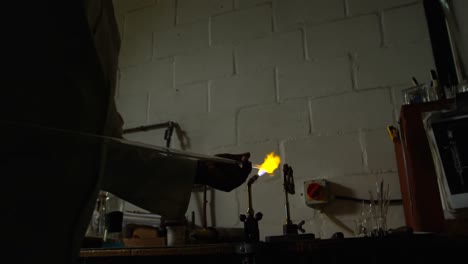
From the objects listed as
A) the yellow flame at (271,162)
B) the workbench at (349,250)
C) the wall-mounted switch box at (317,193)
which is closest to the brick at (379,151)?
the wall-mounted switch box at (317,193)

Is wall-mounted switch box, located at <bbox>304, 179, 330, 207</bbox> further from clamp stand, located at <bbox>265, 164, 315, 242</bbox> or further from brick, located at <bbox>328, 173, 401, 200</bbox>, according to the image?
clamp stand, located at <bbox>265, 164, 315, 242</bbox>

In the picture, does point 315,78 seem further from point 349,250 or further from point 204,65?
point 349,250

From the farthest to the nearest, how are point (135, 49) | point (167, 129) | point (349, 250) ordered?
point (135, 49) → point (167, 129) → point (349, 250)

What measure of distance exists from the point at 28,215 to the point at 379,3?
1.47 meters

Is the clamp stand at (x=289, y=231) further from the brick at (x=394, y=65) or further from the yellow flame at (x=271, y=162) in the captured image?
the brick at (x=394, y=65)

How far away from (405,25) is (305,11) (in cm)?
39

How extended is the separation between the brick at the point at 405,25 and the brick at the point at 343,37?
0.13ft

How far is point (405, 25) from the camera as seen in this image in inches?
61.3

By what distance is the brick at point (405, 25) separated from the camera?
153 centimetres

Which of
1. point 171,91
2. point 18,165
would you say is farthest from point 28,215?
point 171,91

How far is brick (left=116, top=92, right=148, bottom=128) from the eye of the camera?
1.91 meters

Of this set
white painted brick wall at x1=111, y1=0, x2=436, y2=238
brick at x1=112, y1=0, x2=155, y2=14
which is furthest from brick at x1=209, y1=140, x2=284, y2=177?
brick at x1=112, y1=0, x2=155, y2=14

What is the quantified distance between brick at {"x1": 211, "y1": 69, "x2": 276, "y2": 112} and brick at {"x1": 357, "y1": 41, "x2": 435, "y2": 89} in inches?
13.7

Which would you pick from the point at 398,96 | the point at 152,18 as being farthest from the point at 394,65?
the point at 152,18
